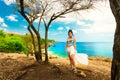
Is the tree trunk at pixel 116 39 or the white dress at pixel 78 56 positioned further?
Answer: the white dress at pixel 78 56

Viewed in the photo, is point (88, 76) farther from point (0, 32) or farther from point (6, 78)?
point (0, 32)

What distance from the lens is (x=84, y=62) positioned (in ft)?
46.1

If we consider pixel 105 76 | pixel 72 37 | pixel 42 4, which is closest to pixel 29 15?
pixel 42 4

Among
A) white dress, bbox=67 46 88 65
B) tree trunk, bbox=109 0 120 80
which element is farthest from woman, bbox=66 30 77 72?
tree trunk, bbox=109 0 120 80

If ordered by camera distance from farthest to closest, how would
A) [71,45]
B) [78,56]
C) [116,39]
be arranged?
[78,56] → [71,45] → [116,39]

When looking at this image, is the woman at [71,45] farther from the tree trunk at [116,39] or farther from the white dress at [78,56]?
the tree trunk at [116,39]

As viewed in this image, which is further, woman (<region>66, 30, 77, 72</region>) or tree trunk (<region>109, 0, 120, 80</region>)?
woman (<region>66, 30, 77, 72</region>)

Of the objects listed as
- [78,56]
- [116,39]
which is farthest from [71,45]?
[116,39]

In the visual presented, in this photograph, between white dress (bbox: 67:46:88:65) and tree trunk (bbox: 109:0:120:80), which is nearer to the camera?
tree trunk (bbox: 109:0:120:80)

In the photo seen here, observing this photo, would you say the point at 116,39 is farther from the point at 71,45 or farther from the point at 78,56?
the point at 78,56

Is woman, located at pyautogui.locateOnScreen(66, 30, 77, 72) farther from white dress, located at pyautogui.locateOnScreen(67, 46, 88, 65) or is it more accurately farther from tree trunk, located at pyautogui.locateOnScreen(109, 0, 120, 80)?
tree trunk, located at pyautogui.locateOnScreen(109, 0, 120, 80)

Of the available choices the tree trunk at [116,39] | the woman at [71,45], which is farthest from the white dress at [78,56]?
the tree trunk at [116,39]

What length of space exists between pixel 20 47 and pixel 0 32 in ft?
92.3

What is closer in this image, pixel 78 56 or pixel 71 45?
pixel 71 45
